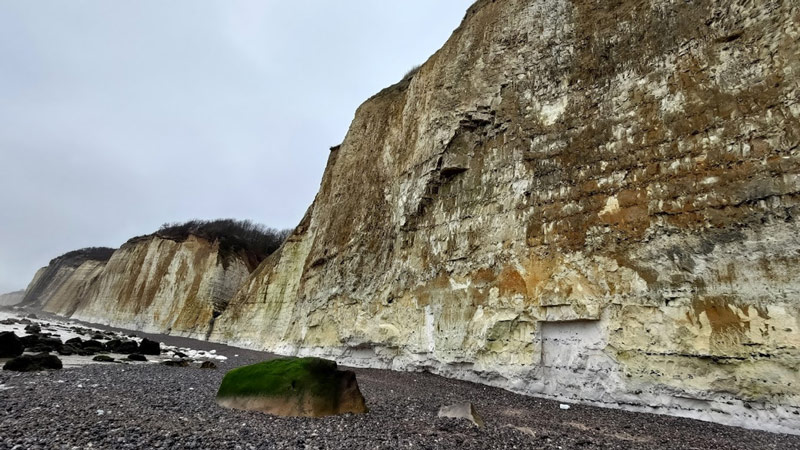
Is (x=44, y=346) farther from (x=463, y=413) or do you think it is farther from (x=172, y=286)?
(x=172, y=286)

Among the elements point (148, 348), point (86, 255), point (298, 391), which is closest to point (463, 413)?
point (298, 391)

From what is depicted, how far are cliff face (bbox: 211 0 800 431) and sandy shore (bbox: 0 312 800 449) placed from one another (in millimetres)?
1001

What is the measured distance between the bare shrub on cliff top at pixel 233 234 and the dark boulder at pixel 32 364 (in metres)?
23.4

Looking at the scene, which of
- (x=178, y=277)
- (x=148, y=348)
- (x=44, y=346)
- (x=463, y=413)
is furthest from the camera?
(x=178, y=277)

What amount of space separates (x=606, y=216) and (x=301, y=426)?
22.5 feet

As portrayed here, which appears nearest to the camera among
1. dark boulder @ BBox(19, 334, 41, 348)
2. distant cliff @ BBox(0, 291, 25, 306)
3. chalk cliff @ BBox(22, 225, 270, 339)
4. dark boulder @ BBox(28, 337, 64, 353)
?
dark boulder @ BBox(28, 337, 64, 353)

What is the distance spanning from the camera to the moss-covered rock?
6.03 meters

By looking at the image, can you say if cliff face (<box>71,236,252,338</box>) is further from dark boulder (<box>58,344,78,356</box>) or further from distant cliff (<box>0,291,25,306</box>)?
distant cliff (<box>0,291,25,306</box>)

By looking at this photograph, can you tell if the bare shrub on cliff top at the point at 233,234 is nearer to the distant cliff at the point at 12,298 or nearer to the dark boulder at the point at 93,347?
the dark boulder at the point at 93,347

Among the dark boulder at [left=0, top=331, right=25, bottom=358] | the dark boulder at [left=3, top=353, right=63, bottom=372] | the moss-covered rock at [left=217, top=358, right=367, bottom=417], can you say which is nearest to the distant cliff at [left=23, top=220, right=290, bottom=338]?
the dark boulder at [left=0, top=331, right=25, bottom=358]

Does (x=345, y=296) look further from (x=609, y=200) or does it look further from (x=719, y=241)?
(x=719, y=241)

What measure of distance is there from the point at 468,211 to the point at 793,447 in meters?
7.86

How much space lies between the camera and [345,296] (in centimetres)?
1577

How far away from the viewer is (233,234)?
38.5 meters
